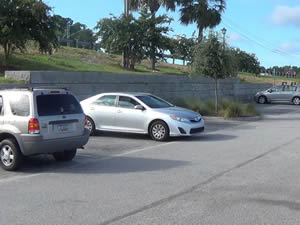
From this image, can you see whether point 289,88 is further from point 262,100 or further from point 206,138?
point 206,138

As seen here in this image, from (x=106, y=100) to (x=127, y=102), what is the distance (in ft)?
2.58

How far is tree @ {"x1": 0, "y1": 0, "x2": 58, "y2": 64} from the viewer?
64.1 ft

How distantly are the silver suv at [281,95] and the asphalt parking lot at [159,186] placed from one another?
2521cm

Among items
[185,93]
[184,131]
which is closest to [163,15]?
[185,93]

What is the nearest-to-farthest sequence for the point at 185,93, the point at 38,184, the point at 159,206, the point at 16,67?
the point at 159,206
the point at 38,184
the point at 16,67
the point at 185,93

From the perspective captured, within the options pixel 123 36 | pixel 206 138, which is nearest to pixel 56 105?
pixel 206 138

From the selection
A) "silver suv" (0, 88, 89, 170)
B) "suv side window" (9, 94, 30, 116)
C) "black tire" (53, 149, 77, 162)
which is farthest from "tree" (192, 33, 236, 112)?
"suv side window" (9, 94, 30, 116)

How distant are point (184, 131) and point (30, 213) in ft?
26.4

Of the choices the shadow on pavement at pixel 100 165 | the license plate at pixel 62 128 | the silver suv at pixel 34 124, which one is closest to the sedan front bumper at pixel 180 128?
the shadow on pavement at pixel 100 165

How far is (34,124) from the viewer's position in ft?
29.8

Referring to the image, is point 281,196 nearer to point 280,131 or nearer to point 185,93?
point 280,131

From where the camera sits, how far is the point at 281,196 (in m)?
7.36

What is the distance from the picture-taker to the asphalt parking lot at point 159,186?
629cm

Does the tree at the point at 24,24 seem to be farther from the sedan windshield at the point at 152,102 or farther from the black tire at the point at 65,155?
the black tire at the point at 65,155
